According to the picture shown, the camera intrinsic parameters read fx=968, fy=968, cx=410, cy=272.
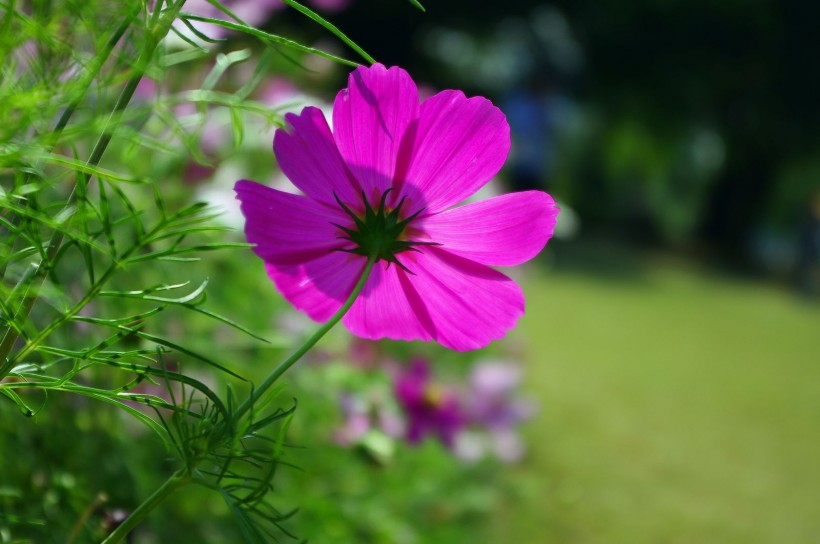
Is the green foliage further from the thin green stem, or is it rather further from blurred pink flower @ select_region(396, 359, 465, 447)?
blurred pink flower @ select_region(396, 359, 465, 447)

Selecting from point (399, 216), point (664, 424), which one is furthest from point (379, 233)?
point (664, 424)

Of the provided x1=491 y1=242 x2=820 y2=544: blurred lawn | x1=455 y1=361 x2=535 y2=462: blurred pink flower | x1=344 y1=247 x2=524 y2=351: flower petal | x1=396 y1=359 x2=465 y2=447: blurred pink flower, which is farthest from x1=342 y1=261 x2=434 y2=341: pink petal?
x1=491 y1=242 x2=820 y2=544: blurred lawn

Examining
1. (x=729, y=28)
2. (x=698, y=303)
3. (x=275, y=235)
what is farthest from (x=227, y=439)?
(x=729, y=28)

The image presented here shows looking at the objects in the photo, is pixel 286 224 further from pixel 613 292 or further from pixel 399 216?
pixel 613 292

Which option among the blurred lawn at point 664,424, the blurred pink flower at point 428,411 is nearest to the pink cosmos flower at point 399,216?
the blurred pink flower at point 428,411

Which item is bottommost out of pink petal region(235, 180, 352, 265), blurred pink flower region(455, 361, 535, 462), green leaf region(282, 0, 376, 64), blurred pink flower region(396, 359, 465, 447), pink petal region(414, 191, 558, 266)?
pink petal region(235, 180, 352, 265)
